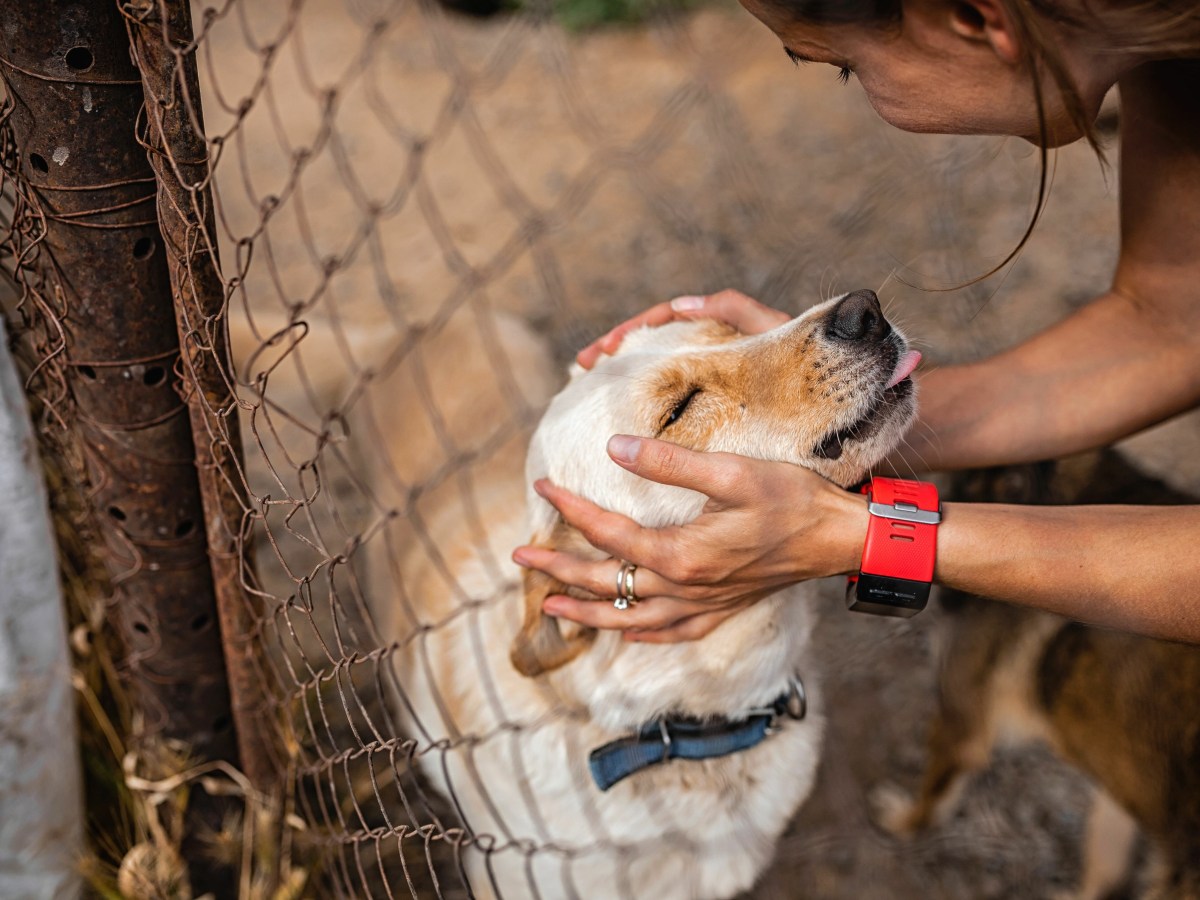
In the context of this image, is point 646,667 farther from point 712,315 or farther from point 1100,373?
point 1100,373

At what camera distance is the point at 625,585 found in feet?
5.72

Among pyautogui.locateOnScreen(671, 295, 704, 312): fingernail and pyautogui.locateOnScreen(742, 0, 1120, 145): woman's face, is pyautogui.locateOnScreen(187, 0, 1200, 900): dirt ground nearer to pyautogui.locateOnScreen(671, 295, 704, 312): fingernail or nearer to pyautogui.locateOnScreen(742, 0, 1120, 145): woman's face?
pyautogui.locateOnScreen(671, 295, 704, 312): fingernail

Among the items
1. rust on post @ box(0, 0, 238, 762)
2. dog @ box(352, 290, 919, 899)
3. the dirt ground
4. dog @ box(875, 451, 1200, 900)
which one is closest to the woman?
dog @ box(352, 290, 919, 899)

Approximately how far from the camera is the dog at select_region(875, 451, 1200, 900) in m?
2.29

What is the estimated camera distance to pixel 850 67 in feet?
4.79

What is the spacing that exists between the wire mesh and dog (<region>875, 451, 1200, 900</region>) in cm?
28

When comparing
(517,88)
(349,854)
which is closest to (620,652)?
(349,854)

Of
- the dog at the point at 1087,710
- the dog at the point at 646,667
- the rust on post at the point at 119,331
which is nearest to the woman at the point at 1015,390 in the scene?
the dog at the point at 646,667

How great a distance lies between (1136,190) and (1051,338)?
0.34m

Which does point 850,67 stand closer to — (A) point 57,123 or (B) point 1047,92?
(B) point 1047,92

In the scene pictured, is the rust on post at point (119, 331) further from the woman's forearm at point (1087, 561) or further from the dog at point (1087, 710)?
the dog at point (1087, 710)

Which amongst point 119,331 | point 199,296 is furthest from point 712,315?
point 119,331

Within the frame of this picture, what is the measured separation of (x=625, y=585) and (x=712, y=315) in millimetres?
717

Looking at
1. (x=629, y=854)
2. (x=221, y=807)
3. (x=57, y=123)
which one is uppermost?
(x=57, y=123)
